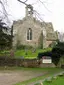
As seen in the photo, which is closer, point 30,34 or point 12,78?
point 12,78

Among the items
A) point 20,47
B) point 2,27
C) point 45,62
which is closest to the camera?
point 45,62

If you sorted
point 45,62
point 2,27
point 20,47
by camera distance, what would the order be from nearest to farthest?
point 45,62, point 2,27, point 20,47

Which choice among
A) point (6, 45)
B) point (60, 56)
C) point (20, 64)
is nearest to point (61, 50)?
point (60, 56)

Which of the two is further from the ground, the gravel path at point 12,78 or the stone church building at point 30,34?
the stone church building at point 30,34

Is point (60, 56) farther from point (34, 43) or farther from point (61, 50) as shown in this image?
point (34, 43)

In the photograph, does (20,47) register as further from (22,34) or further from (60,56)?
(60,56)

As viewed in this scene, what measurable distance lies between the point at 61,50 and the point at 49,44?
34069 millimetres

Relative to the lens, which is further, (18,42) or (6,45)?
(18,42)

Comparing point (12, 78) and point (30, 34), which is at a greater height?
point (30, 34)

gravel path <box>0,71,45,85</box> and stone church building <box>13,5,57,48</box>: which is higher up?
stone church building <box>13,5,57,48</box>

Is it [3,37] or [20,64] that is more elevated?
[3,37]

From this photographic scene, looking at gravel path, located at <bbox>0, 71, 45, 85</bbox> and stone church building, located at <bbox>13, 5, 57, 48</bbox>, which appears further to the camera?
stone church building, located at <bbox>13, 5, 57, 48</bbox>

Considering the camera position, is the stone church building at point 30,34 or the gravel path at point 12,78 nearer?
the gravel path at point 12,78

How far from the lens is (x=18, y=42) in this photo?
3103 inches
